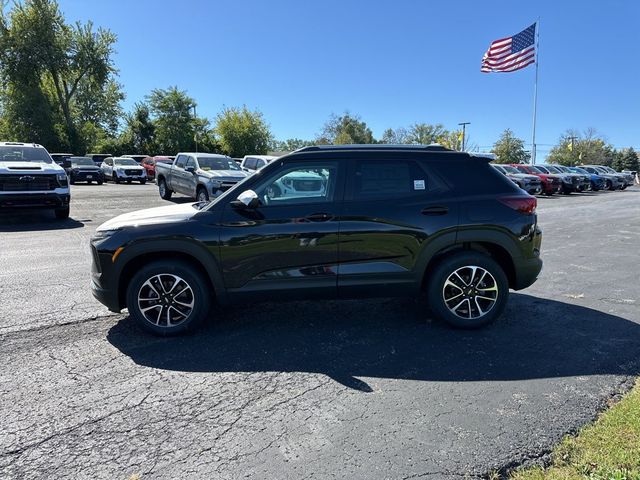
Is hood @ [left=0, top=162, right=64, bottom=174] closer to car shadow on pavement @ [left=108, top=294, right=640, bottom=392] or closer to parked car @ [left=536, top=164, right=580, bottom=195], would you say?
car shadow on pavement @ [left=108, top=294, right=640, bottom=392]

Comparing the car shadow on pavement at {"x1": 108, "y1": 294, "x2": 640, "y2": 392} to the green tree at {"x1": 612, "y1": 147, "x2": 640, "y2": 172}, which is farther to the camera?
the green tree at {"x1": 612, "y1": 147, "x2": 640, "y2": 172}

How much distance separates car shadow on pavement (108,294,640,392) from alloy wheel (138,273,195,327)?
224mm

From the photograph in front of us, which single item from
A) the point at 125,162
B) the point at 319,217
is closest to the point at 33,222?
the point at 319,217

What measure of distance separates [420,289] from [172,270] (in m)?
2.44

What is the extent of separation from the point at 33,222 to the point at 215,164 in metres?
5.66

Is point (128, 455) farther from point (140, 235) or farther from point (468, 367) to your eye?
point (468, 367)

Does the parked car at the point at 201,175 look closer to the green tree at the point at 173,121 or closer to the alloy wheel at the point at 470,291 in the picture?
the alloy wheel at the point at 470,291

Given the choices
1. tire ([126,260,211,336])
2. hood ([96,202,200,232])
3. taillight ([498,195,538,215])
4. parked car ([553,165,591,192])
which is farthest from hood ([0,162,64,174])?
parked car ([553,165,591,192])

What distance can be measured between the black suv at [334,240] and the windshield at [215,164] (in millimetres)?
10962

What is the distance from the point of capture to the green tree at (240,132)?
5550 cm

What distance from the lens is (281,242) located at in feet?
14.3

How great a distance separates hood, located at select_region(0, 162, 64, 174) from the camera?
36.5ft

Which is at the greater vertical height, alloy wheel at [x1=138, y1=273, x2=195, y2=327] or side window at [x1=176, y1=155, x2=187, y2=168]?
side window at [x1=176, y1=155, x2=187, y2=168]

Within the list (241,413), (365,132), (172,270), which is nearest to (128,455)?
(241,413)
